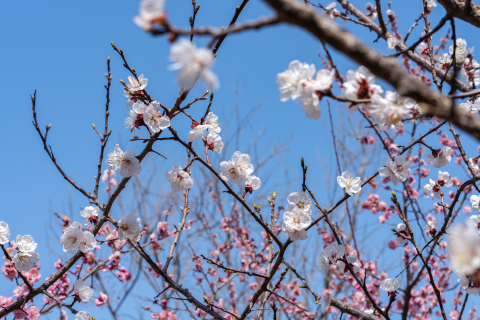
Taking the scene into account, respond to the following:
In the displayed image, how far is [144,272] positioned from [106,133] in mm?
4525

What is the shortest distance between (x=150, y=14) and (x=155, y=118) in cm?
102

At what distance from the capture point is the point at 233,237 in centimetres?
680

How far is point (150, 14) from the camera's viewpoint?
0.84 m

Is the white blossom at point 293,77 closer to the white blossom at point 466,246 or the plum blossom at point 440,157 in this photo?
the white blossom at point 466,246

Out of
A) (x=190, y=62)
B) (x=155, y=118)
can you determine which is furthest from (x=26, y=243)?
(x=190, y=62)

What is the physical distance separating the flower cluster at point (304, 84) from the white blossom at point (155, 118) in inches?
31.5

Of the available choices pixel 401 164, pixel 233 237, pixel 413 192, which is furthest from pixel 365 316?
pixel 233 237

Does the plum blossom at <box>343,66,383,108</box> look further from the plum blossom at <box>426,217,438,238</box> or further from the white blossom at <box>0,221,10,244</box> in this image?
the white blossom at <box>0,221,10,244</box>

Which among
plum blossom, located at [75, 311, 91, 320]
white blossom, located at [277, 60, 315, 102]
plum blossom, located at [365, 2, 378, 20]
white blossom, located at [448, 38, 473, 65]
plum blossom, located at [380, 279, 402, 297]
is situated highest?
plum blossom, located at [365, 2, 378, 20]

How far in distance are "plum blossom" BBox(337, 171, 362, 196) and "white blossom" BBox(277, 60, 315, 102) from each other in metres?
0.99

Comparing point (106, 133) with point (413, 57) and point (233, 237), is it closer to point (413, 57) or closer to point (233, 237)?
point (413, 57)

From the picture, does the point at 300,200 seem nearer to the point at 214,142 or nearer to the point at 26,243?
the point at 214,142

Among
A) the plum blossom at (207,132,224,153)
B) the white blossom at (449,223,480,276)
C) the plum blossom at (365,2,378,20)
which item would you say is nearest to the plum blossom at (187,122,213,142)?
the plum blossom at (207,132,224,153)

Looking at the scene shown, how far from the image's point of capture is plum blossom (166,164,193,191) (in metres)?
2.07
